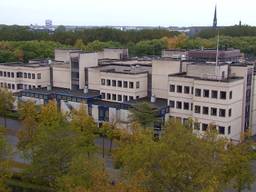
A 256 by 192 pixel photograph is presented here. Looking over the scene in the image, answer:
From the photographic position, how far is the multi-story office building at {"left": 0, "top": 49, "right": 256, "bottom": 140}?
5572cm

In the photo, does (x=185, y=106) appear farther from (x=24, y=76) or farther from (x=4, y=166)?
(x=24, y=76)

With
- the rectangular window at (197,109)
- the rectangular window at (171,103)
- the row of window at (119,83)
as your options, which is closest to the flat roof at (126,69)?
the row of window at (119,83)

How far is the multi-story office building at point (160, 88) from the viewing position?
183 ft

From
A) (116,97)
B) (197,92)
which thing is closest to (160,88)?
(116,97)

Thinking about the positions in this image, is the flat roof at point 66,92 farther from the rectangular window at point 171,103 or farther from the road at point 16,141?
the rectangular window at point 171,103

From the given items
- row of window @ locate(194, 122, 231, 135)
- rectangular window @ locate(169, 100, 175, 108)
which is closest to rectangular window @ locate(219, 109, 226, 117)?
row of window @ locate(194, 122, 231, 135)

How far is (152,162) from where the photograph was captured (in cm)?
3056

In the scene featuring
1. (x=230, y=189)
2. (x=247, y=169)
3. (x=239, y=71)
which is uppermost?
(x=239, y=71)

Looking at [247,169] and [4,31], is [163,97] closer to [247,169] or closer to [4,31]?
[247,169]

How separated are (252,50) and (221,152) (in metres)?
100

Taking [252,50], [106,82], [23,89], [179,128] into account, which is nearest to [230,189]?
[179,128]

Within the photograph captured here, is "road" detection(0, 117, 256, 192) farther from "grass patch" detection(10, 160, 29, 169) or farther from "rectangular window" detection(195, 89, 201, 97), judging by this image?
"rectangular window" detection(195, 89, 201, 97)

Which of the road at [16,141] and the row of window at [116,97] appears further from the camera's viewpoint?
the row of window at [116,97]

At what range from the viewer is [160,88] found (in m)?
65.1
